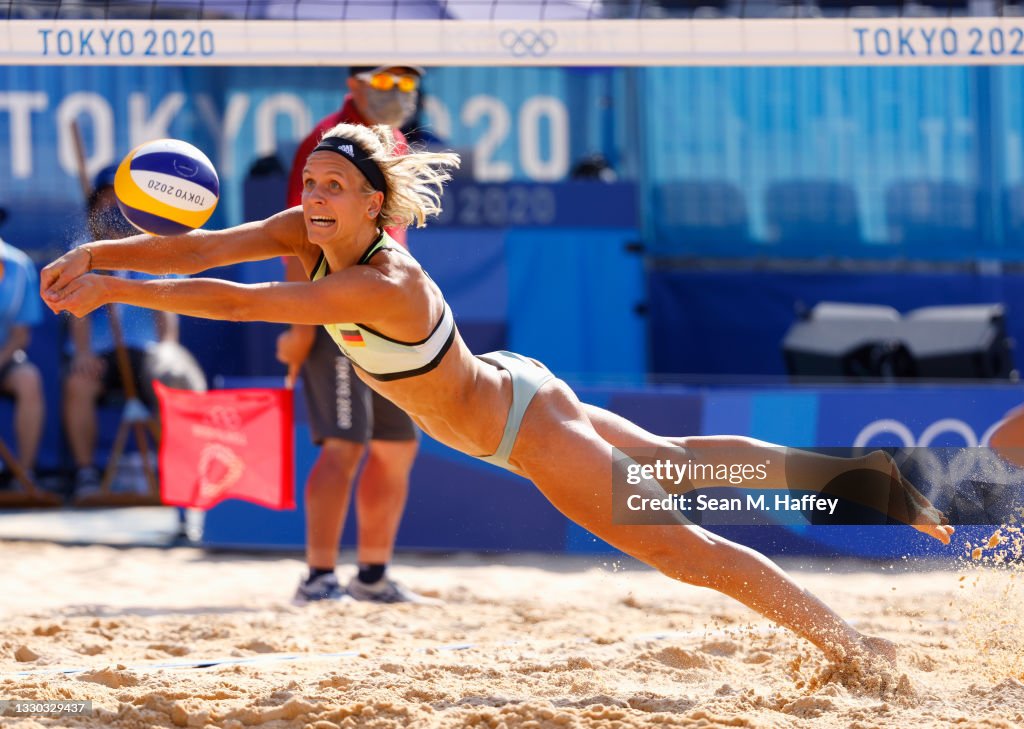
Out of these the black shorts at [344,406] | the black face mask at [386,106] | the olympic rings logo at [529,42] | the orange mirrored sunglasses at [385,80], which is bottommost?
the black shorts at [344,406]

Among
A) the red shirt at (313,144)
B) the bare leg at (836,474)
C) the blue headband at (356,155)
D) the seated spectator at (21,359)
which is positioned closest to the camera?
the blue headband at (356,155)

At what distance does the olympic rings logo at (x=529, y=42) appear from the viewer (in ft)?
16.5

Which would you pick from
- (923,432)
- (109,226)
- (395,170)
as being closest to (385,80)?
(109,226)

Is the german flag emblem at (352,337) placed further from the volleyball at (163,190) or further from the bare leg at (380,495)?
the bare leg at (380,495)

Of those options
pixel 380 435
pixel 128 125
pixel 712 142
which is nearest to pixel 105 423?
pixel 128 125

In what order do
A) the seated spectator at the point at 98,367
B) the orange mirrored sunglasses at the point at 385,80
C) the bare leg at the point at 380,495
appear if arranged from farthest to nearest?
the seated spectator at the point at 98,367
the bare leg at the point at 380,495
the orange mirrored sunglasses at the point at 385,80

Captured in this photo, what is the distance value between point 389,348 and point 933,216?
5565mm

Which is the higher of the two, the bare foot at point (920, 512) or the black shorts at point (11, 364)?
the black shorts at point (11, 364)

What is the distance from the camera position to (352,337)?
A: 3.85 metres

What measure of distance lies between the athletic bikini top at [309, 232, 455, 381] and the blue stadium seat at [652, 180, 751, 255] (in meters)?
4.81

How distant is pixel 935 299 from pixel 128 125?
505cm

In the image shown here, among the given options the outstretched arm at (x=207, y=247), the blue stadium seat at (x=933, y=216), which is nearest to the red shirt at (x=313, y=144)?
the outstretched arm at (x=207, y=247)

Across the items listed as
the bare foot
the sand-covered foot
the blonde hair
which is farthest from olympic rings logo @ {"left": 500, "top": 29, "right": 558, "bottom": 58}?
the sand-covered foot

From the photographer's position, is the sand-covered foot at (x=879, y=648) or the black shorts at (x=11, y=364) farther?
the black shorts at (x=11, y=364)
